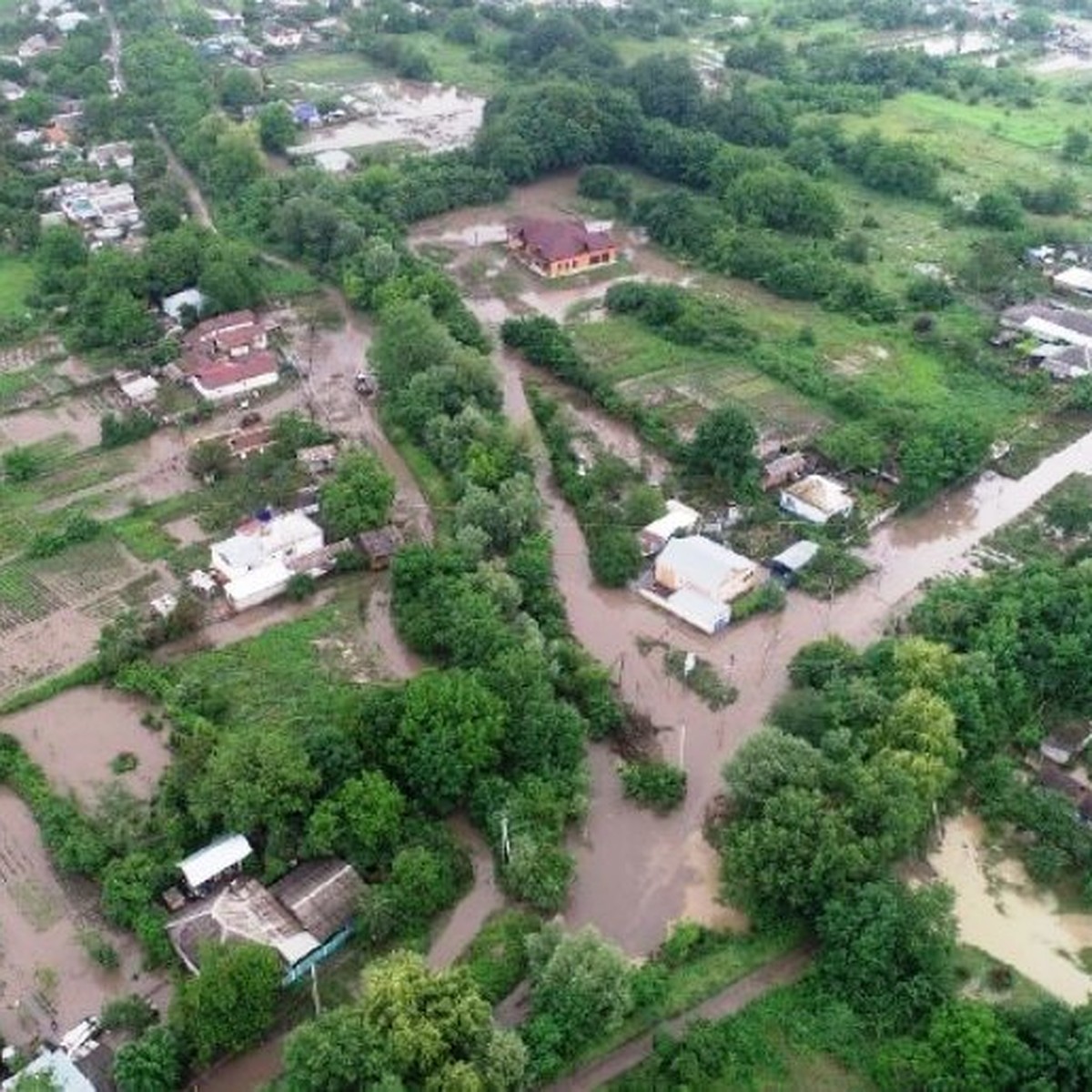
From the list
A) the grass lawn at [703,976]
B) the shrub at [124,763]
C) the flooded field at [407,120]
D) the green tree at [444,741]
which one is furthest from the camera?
the flooded field at [407,120]

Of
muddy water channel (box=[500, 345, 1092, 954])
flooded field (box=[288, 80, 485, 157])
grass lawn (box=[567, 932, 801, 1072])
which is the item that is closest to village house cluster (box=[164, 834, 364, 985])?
muddy water channel (box=[500, 345, 1092, 954])

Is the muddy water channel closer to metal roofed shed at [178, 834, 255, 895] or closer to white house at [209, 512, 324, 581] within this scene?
metal roofed shed at [178, 834, 255, 895]

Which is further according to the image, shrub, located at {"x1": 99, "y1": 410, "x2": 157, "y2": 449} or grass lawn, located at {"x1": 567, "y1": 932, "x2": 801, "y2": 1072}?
shrub, located at {"x1": 99, "y1": 410, "x2": 157, "y2": 449}

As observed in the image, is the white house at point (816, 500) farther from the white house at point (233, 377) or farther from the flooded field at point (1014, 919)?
the white house at point (233, 377)

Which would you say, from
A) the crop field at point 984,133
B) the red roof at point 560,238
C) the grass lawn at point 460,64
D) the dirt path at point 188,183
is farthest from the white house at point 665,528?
the grass lawn at point 460,64

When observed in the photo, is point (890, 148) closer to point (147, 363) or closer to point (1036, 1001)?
point (147, 363)

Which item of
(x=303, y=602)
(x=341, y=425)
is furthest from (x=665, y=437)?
(x=303, y=602)
